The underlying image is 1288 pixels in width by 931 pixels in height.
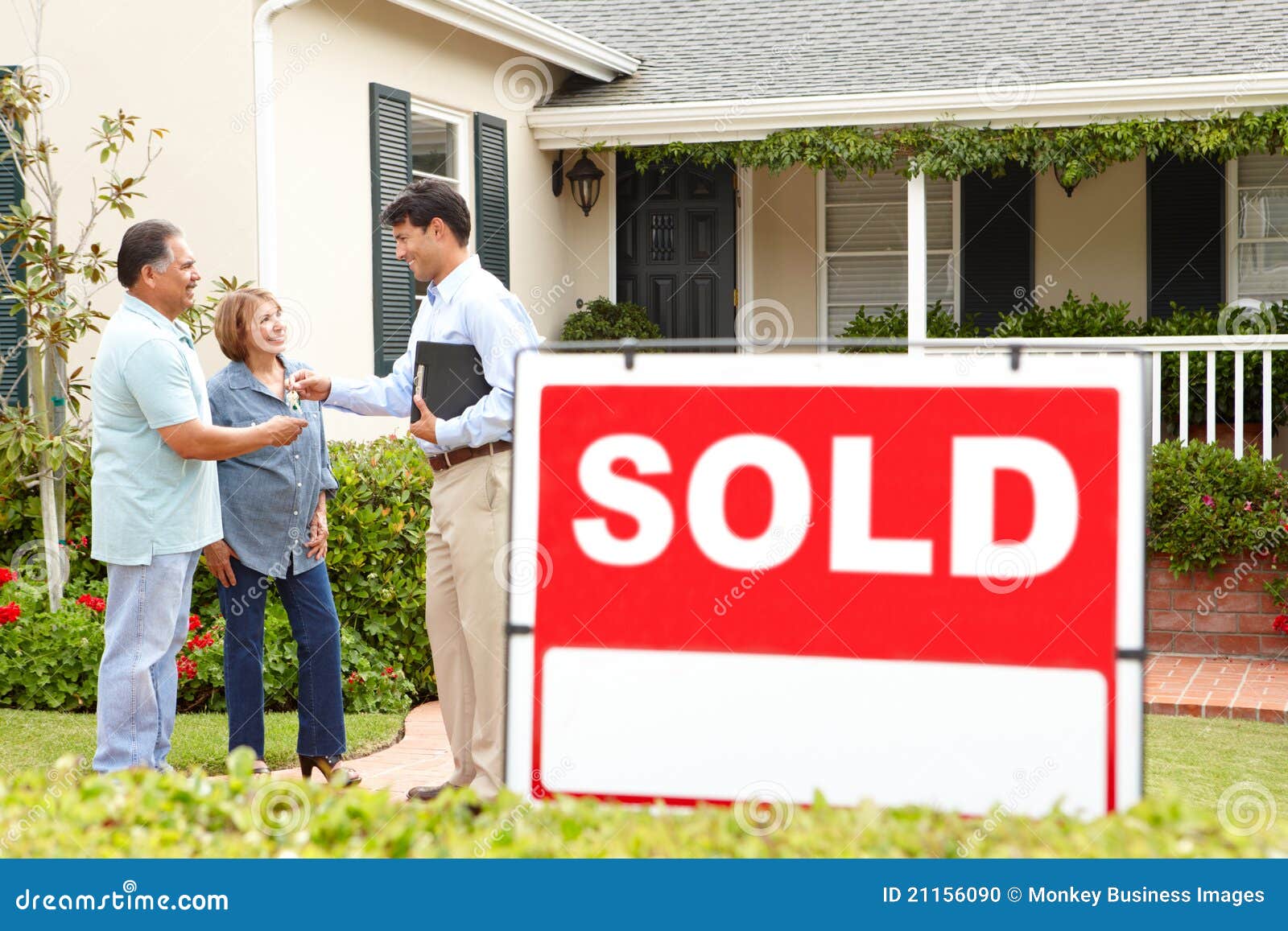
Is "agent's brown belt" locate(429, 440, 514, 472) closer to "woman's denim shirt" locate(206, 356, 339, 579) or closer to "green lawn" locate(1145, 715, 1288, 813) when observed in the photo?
"woman's denim shirt" locate(206, 356, 339, 579)

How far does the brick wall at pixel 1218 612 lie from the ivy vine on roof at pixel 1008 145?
3283mm

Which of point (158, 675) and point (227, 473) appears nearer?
point (158, 675)

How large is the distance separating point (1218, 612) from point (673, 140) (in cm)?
552

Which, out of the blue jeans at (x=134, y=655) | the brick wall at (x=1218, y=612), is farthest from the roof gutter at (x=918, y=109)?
the blue jeans at (x=134, y=655)

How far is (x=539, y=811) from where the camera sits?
89.3 inches

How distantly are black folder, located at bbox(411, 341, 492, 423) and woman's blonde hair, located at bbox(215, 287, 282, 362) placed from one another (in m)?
1.12

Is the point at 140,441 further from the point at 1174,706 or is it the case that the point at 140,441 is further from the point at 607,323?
the point at 607,323

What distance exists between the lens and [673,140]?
10.8m

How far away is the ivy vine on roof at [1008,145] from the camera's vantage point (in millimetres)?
9477

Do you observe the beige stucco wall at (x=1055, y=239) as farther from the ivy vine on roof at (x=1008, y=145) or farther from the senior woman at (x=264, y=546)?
the senior woman at (x=264, y=546)
